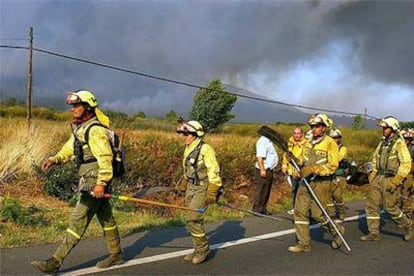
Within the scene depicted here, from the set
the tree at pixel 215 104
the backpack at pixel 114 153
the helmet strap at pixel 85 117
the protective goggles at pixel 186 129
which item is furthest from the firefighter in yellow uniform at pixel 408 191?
the tree at pixel 215 104

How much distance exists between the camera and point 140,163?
1172 cm

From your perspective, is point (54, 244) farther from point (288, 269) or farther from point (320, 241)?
point (320, 241)

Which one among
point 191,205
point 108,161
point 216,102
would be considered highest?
point 216,102

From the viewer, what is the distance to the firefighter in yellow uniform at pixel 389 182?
811 cm

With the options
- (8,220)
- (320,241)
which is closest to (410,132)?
(320,241)

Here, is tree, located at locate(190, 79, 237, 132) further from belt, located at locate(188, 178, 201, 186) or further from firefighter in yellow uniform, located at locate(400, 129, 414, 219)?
belt, located at locate(188, 178, 201, 186)

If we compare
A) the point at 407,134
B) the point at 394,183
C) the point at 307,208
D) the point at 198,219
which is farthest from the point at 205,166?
the point at 407,134

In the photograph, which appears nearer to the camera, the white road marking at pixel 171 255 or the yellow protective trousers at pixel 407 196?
the white road marking at pixel 171 255

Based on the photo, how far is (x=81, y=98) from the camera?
18.2 feet

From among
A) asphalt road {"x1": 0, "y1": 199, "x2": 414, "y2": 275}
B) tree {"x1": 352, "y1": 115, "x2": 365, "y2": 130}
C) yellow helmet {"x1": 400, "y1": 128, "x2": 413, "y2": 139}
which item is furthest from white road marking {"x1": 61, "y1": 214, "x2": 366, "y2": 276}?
tree {"x1": 352, "y1": 115, "x2": 365, "y2": 130}

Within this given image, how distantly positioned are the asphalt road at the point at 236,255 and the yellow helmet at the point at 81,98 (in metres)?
1.88

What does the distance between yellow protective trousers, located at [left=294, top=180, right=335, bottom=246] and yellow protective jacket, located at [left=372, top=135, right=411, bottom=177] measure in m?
1.35

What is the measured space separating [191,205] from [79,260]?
1.49m

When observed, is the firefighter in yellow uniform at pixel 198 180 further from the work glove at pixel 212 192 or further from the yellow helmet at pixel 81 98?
the yellow helmet at pixel 81 98
